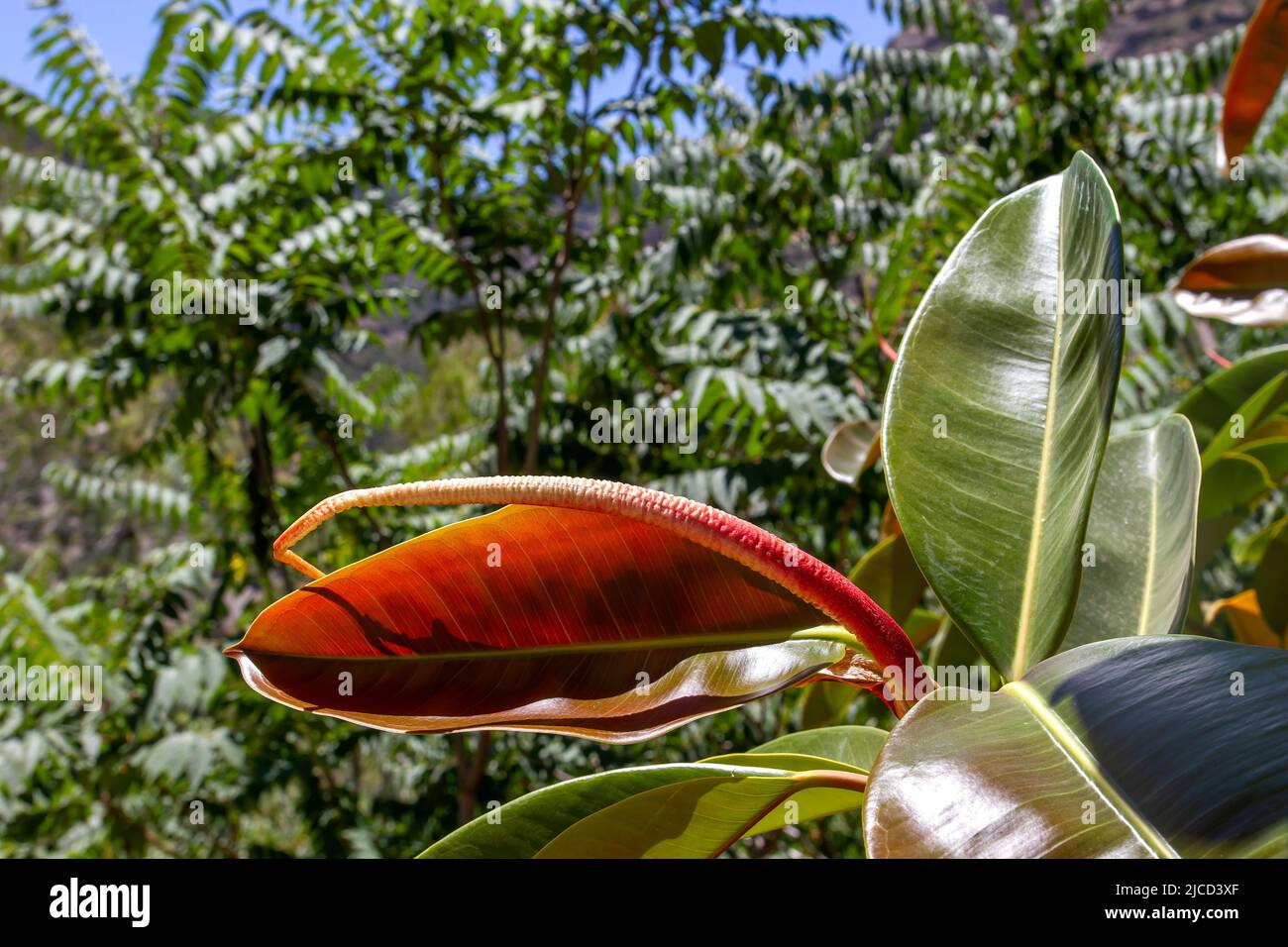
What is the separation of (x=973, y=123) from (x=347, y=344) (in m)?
2.12

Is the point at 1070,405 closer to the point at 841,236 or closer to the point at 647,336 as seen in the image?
the point at 647,336

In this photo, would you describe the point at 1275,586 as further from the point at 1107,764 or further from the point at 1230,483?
the point at 1107,764

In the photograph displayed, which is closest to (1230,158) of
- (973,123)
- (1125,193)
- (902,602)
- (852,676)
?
(902,602)

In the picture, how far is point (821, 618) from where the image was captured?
0.41 metres

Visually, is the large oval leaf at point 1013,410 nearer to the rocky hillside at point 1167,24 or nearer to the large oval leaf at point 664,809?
the large oval leaf at point 664,809

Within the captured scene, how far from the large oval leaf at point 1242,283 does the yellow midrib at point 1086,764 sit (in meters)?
0.43

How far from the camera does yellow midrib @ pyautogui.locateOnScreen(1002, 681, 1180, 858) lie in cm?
28

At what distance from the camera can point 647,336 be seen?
7.88 ft

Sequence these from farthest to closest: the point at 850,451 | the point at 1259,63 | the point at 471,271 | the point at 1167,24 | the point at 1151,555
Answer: the point at 1167,24
the point at 471,271
the point at 850,451
the point at 1259,63
the point at 1151,555

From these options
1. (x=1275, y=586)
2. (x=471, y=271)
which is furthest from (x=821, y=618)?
(x=471, y=271)

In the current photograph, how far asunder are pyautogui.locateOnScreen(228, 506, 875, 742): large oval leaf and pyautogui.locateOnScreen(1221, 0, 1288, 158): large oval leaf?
52cm

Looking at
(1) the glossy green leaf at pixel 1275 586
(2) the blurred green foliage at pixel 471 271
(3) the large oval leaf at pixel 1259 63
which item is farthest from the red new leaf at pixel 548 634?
(2) the blurred green foliage at pixel 471 271

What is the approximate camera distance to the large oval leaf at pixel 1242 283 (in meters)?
0.65

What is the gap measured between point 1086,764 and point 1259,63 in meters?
0.56
